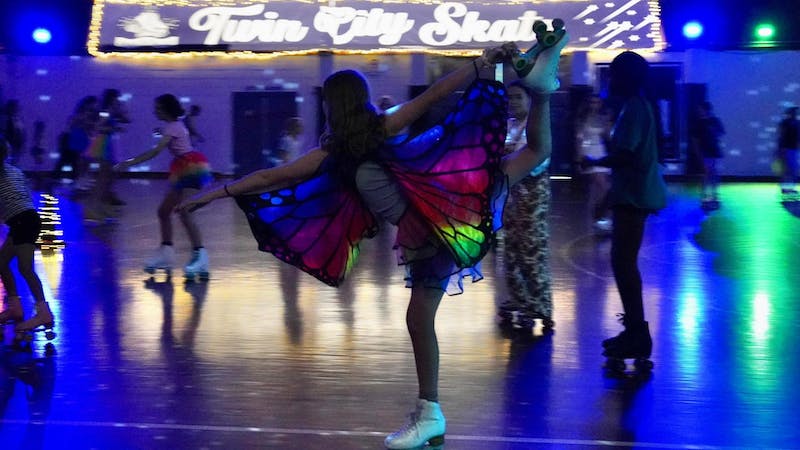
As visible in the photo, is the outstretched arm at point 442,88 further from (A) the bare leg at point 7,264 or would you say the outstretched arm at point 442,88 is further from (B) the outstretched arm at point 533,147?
(A) the bare leg at point 7,264

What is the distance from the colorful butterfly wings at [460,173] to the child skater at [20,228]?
325 centimetres

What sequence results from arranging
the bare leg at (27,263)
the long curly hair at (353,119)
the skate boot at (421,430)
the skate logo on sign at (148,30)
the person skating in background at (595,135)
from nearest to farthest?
the long curly hair at (353,119) < the skate boot at (421,430) < the bare leg at (27,263) < the person skating in background at (595,135) < the skate logo on sign at (148,30)

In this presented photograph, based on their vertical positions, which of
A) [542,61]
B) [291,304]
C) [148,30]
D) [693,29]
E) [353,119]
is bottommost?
[291,304]

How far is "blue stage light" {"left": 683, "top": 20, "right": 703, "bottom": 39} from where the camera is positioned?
74.6 feet

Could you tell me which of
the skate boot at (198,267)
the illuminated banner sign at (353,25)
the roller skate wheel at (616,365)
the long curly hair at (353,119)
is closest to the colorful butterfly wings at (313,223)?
the long curly hair at (353,119)

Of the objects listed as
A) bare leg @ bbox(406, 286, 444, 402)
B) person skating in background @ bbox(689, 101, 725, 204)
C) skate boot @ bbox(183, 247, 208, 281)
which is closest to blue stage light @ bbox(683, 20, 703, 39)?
person skating in background @ bbox(689, 101, 725, 204)

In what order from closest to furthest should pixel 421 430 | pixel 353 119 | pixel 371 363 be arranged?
pixel 353 119 < pixel 421 430 < pixel 371 363

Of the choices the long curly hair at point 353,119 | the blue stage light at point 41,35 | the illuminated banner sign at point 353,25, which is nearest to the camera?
the long curly hair at point 353,119

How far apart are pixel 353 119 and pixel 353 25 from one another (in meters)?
19.1

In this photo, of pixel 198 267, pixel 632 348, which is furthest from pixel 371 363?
pixel 198 267

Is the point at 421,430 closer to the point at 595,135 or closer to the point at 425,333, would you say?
the point at 425,333

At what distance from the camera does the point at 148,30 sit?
2367 centimetres

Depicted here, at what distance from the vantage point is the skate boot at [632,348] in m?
6.20

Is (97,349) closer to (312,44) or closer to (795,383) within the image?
(795,383)
